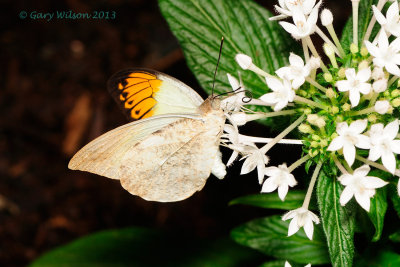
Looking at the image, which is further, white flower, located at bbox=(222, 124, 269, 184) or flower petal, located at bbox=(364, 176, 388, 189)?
white flower, located at bbox=(222, 124, 269, 184)

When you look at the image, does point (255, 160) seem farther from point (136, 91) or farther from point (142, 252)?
point (142, 252)

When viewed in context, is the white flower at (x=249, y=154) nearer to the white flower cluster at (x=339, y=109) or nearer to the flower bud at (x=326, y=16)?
the white flower cluster at (x=339, y=109)

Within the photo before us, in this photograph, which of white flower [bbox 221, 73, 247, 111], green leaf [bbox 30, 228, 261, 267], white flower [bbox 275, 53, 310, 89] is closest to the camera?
white flower [bbox 275, 53, 310, 89]

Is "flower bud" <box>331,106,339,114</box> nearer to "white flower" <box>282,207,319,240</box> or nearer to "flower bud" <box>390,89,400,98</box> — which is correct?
"flower bud" <box>390,89,400,98</box>

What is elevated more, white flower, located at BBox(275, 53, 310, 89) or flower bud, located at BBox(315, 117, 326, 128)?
white flower, located at BBox(275, 53, 310, 89)

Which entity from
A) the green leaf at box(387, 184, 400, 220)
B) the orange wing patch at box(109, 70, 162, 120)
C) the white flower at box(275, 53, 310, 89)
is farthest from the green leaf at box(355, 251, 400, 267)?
the orange wing patch at box(109, 70, 162, 120)

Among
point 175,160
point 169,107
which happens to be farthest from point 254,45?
point 175,160
